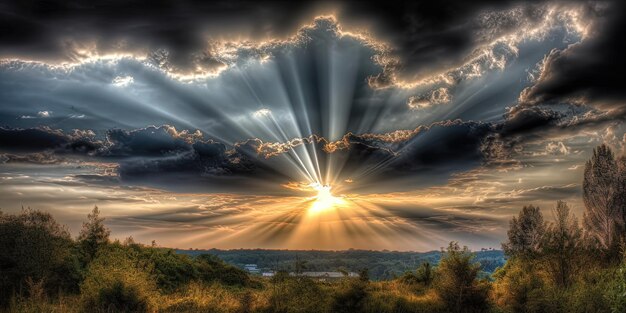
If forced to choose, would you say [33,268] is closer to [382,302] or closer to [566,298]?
[382,302]

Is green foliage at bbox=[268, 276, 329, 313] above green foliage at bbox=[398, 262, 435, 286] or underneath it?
above

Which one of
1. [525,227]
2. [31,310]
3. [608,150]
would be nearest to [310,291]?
[31,310]

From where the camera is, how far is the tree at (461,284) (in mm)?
20281

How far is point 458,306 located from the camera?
796 inches

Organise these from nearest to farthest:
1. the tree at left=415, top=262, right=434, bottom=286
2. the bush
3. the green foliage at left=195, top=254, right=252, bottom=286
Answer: the bush
the tree at left=415, top=262, right=434, bottom=286
the green foliage at left=195, top=254, right=252, bottom=286

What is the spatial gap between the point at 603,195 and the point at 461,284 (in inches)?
1163

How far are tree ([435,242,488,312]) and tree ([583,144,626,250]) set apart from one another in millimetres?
26302

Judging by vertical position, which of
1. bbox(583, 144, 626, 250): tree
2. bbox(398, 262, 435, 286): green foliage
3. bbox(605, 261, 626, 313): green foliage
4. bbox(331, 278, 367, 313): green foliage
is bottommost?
bbox(398, 262, 435, 286): green foliage

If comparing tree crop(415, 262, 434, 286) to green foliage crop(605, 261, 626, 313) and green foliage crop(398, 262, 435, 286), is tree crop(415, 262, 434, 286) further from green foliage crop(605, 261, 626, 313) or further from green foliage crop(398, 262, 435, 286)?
green foliage crop(605, 261, 626, 313)

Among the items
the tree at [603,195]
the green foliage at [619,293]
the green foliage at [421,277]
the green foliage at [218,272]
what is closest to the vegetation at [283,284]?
the green foliage at [619,293]

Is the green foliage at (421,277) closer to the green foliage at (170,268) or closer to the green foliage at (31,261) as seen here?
the green foliage at (170,268)

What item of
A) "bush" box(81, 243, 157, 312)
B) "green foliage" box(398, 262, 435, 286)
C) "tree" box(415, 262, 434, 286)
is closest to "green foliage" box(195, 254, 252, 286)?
"bush" box(81, 243, 157, 312)

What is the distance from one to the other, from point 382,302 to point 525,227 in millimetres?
47212

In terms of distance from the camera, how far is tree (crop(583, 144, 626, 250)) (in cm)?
4098
